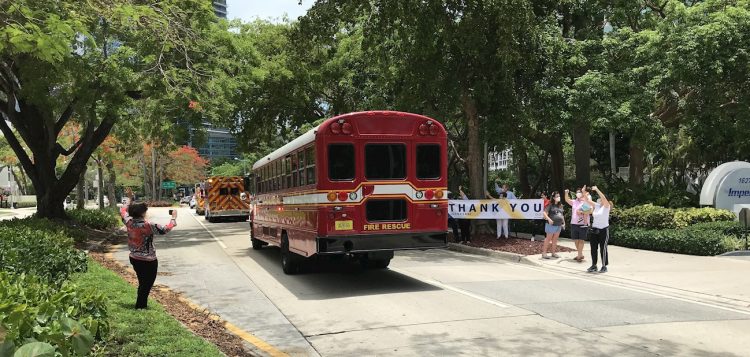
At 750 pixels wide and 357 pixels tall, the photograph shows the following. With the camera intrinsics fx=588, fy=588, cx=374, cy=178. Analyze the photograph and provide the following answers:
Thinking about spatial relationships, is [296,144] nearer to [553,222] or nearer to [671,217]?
[553,222]

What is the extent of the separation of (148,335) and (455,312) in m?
4.22

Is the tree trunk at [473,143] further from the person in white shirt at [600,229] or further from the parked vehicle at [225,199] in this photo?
the parked vehicle at [225,199]

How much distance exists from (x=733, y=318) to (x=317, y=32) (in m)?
12.8

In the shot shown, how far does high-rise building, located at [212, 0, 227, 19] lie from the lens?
71.6ft

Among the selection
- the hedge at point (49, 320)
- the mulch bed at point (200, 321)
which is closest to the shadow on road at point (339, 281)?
the mulch bed at point (200, 321)

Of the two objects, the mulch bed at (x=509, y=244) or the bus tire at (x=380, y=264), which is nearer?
the bus tire at (x=380, y=264)

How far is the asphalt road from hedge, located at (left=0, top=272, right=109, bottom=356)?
6.66ft

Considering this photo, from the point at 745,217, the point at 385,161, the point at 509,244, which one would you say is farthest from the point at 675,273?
the point at 385,161

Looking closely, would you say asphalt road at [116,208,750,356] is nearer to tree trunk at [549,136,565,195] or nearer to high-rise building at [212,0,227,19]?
high-rise building at [212,0,227,19]

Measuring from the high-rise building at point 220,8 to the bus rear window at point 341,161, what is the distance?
13.1 m

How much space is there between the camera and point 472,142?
1891cm

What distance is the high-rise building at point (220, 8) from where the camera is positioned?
71.6 feet

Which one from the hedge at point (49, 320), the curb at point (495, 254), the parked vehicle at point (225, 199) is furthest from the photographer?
the parked vehicle at point (225, 199)

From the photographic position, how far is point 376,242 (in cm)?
1033
